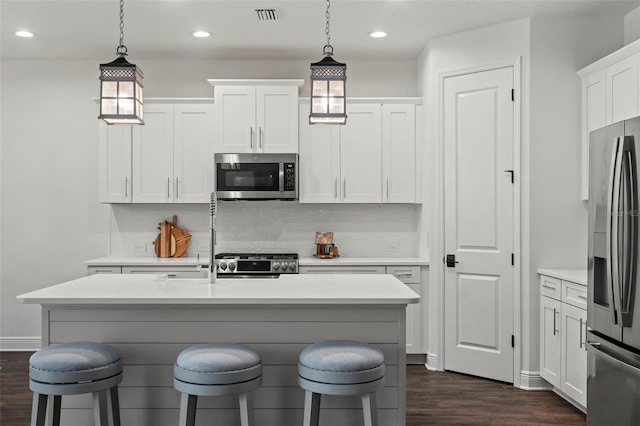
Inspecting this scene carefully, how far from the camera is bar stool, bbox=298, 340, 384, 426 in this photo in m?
2.60

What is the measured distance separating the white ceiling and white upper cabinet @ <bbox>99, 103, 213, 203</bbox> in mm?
645

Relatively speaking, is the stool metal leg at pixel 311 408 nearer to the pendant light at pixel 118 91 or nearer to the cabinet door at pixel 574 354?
the pendant light at pixel 118 91

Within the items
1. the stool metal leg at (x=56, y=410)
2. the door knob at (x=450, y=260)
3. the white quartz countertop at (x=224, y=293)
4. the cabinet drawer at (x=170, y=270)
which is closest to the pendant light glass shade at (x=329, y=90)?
the white quartz countertop at (x=224, y=293)

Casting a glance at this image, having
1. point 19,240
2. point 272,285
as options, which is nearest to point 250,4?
point 272,285

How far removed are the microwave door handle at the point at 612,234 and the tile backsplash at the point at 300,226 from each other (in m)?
2.85

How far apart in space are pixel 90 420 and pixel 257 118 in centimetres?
308

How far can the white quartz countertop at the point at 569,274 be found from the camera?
12.3 feet

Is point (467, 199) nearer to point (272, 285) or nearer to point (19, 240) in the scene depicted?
point (272, 285)

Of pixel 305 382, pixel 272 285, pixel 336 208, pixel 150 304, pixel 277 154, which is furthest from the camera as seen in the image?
pixel 336 208

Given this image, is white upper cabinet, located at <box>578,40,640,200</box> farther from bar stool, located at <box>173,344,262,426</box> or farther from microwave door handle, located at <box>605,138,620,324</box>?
bar stool, located at <box>173,344,262,426</box>

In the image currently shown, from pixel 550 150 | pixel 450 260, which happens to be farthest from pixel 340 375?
pixel 550 150

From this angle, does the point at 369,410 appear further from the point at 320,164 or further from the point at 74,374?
the point at 320,164

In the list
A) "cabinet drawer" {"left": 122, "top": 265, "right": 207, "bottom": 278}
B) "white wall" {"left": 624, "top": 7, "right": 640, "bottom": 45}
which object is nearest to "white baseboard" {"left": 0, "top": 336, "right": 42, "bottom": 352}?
"cabinet drawer" {"left": 122, "top": 265, "right": 207, "bottom": 278}

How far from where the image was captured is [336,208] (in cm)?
575
